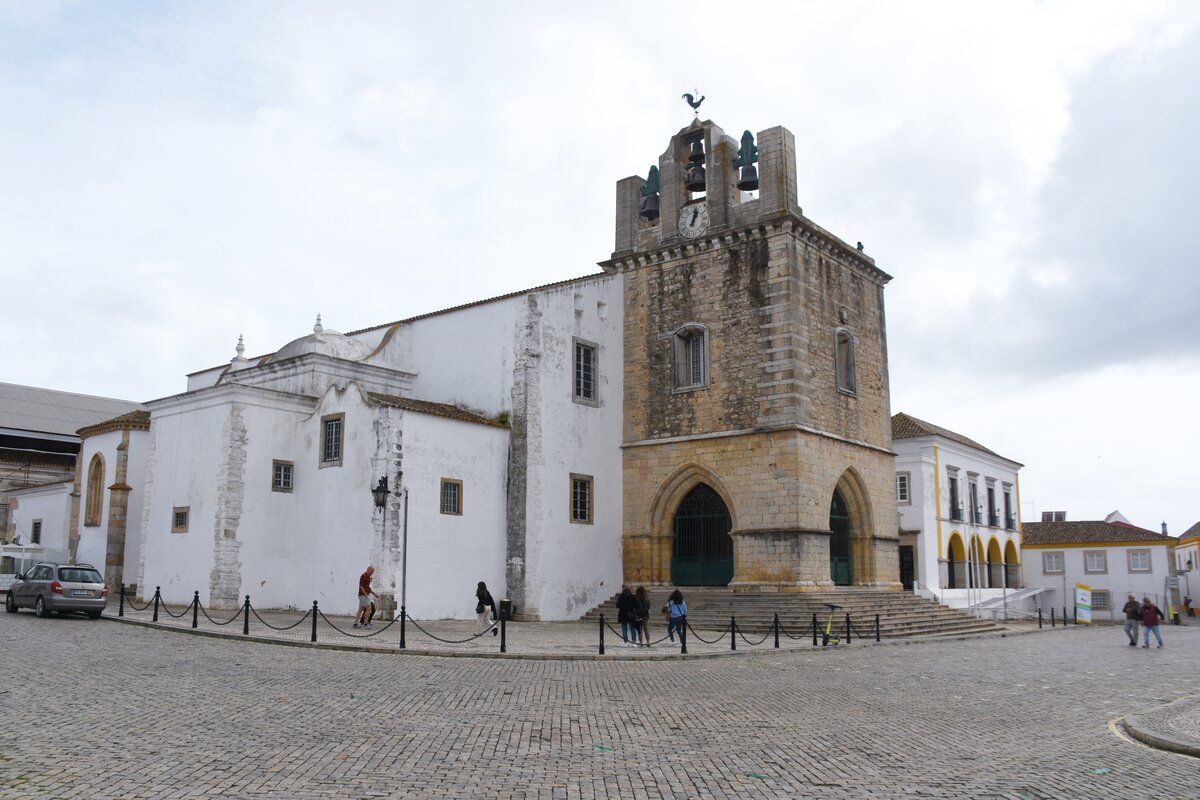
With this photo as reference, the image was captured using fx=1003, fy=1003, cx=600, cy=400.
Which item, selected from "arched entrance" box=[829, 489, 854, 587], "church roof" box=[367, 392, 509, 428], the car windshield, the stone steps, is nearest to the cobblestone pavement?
the car windshield

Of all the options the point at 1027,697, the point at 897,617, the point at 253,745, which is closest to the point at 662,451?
the point at 897,617

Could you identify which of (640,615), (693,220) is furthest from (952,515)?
(640,615)

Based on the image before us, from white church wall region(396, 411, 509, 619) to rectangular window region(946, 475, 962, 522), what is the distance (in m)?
20.5

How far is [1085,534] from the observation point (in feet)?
154

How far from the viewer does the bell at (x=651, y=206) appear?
29.6m

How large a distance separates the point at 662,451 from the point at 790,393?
14.2 feet

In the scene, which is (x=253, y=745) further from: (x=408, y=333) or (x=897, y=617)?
(x=408, y=333)

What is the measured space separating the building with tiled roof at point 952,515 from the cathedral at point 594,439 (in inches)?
312

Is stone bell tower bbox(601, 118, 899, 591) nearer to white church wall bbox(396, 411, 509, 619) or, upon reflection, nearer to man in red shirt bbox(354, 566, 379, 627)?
white church wall bbox(396, 411, 509, 619)

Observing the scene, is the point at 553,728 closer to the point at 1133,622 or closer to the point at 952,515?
the point at 1133,622

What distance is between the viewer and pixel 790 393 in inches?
998

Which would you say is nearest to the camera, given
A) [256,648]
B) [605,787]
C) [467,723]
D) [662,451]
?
[605,787]

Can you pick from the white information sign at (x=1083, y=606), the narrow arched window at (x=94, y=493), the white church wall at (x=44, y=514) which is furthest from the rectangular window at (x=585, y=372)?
the white information sign at (x=1083, y=606)

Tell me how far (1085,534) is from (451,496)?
3464cm
